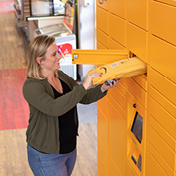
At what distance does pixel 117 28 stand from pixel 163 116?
79 cm

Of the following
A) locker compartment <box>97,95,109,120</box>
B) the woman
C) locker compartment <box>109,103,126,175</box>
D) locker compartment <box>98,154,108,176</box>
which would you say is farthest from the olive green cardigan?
locker compartment <box>98,154,108,176</box>

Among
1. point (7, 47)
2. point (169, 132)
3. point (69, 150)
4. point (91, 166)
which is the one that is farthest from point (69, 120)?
point (7, 47)

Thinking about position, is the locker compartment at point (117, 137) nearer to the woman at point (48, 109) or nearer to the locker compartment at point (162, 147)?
the woman at point (48, 109)

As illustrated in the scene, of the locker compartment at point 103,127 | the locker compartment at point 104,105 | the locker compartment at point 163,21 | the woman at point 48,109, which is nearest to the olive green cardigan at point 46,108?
the woman at point 48,109

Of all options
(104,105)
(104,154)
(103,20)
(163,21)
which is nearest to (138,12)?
(163,21)

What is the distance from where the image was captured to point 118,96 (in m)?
2.30

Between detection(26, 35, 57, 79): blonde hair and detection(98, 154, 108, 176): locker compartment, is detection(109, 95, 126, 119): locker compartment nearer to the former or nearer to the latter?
detection(26, 35, 57, 79): blonde hair

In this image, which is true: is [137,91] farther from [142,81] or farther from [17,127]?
[17,127]

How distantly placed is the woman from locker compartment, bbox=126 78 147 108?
0.36ft

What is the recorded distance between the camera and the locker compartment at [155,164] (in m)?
1.63

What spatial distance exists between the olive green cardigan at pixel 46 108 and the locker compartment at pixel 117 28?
37 centimetres

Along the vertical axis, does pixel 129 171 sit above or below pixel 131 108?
below

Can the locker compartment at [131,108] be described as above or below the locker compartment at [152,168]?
above

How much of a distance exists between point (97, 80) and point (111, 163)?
1.06 meters
